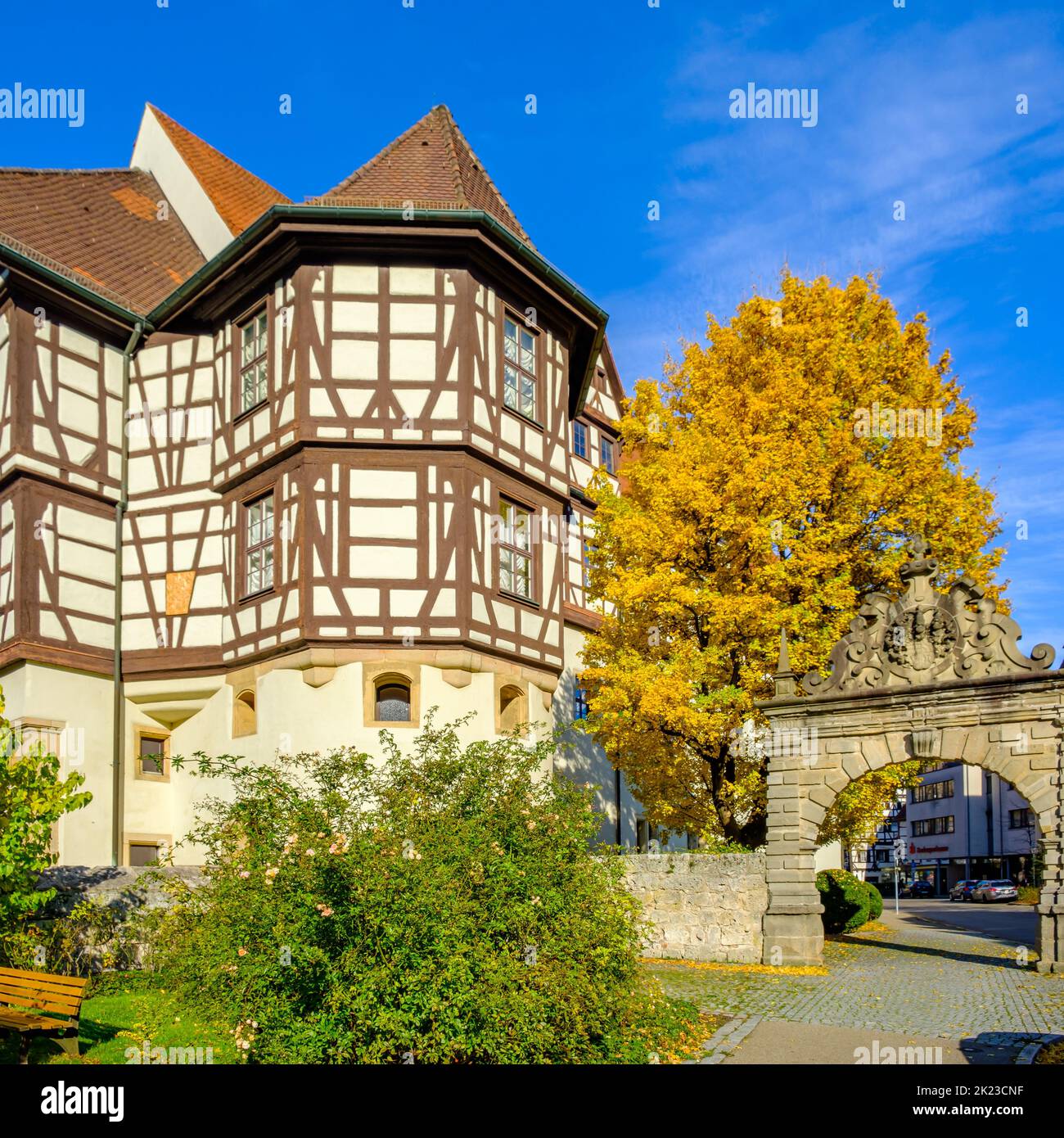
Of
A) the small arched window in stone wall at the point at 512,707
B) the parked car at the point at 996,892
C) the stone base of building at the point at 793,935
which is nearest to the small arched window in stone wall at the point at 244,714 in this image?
the small arched window in stone wall at the point at 512,707

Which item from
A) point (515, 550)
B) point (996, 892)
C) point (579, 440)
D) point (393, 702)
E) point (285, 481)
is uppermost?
point (579, 440)

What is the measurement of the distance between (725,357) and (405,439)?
18.1 feet

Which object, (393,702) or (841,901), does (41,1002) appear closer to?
(393,702)

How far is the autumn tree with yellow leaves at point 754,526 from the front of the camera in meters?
17.9

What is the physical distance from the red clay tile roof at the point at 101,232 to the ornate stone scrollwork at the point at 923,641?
14.9 metres

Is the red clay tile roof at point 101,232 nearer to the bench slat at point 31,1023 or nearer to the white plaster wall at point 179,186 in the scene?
the white plaster wall at point 179,186

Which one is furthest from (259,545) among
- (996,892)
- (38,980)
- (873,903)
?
(996,892)

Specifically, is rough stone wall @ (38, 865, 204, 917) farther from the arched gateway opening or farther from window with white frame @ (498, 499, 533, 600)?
the arched gateway opening

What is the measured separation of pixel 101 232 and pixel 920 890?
6487cm

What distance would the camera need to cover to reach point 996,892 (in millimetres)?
53719

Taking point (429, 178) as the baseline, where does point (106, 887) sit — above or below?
below

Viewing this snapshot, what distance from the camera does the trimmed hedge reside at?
933 inches

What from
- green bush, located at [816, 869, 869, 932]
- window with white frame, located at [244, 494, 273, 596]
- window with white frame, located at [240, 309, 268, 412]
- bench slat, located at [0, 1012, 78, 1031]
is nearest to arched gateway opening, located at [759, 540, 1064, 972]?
green bush, located at [816, 869, 869, 932]

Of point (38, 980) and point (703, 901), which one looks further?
point (703, 901)
